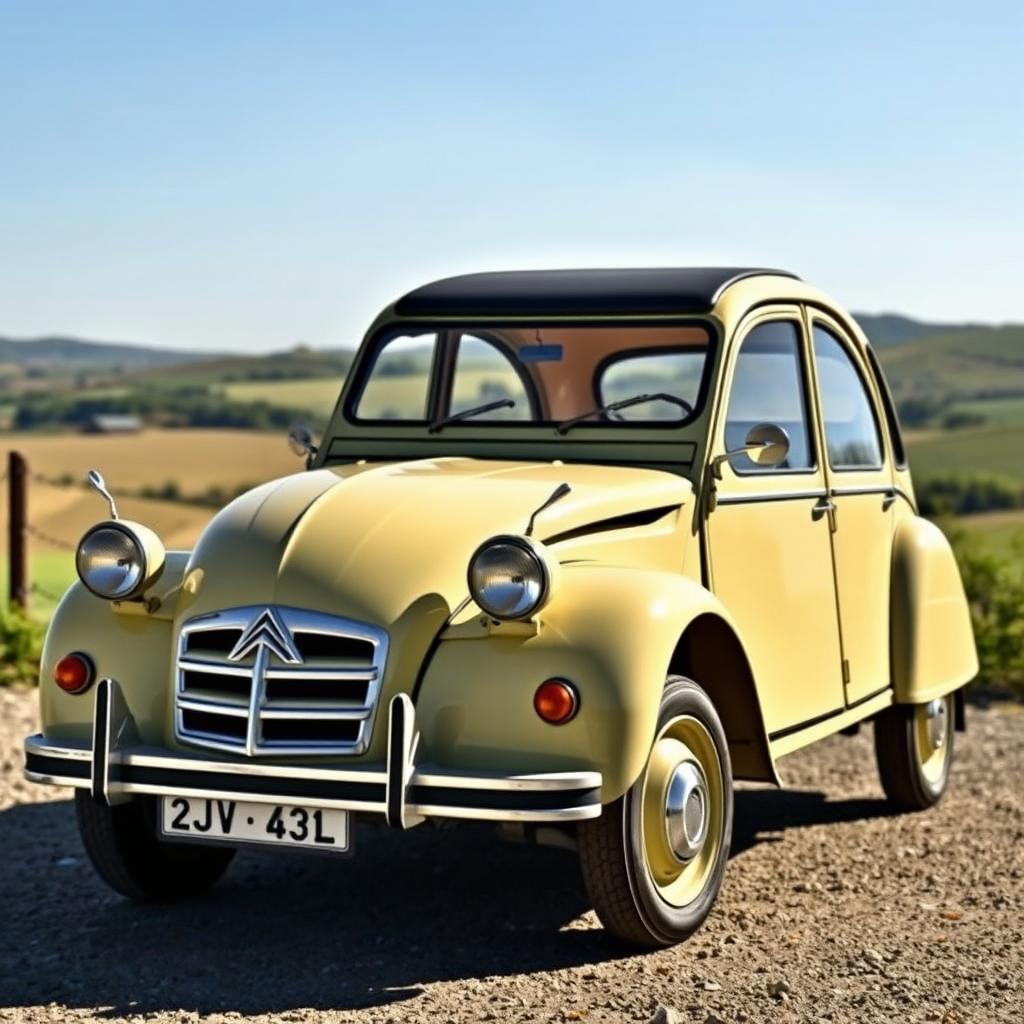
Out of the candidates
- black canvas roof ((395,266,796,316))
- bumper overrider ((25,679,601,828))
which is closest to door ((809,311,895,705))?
black canvas roof ((395,266,796,316))

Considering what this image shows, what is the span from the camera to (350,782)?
17.4 feet

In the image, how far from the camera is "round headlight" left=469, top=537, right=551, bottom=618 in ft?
17.5

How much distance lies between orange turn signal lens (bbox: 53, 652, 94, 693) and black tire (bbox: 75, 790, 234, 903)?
1.26 feet

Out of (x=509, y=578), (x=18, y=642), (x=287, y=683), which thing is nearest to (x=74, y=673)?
(x=287, y=683)

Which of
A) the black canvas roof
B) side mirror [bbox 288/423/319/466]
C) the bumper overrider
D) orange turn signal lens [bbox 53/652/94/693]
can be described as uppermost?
the black canvas roof

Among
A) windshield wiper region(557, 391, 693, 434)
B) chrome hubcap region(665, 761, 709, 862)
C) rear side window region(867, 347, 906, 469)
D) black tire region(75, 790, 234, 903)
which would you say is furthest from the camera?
Result: rear side window region(867, 347, 906, 469)

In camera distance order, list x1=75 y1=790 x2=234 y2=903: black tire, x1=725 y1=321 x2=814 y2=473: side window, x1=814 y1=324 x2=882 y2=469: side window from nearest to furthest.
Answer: x1=75 y1=790 x2=234 y2=903: black tire, x1=725 y1=321 x2=814 y2=473: side window, x1=814 y1=324 x2=882 y2=469: side window

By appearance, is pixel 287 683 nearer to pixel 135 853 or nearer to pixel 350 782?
pixel 350 782

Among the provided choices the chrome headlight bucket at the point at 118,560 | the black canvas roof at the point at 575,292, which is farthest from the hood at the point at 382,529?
the black canvas roof at the point at 575,292

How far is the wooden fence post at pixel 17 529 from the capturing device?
481 inches

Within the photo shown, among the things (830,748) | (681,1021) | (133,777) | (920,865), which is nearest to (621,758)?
(681,1021)

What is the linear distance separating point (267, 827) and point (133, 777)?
0.49 meters

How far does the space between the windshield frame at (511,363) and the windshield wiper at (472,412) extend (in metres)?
0.03

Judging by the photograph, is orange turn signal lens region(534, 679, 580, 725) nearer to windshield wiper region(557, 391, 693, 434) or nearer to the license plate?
the license plate
